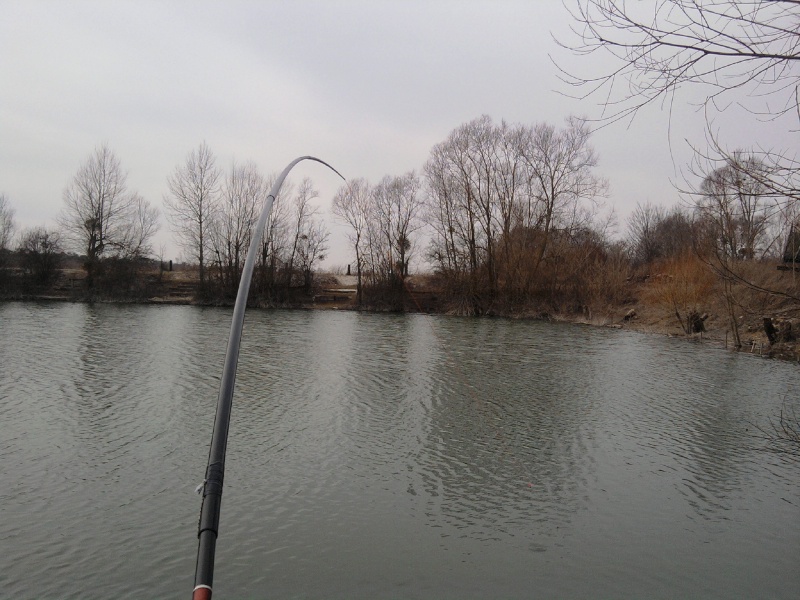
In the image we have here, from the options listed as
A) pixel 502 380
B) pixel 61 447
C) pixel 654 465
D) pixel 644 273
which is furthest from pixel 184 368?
pixel 644 273

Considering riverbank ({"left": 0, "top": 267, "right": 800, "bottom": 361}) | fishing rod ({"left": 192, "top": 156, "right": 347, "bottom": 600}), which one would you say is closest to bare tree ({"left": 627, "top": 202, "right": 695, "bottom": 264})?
riverbank ({"left": 0, "top": 267, "right": 800, "bottom": 361})

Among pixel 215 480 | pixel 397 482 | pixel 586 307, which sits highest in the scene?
pixel 586 307

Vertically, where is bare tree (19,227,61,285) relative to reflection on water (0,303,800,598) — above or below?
above

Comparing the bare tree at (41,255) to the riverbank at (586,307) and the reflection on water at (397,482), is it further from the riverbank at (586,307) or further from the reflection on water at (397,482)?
the reflection on water at (397,482)

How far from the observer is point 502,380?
53.2 ft

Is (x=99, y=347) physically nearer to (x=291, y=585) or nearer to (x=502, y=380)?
(x=502, y=380)

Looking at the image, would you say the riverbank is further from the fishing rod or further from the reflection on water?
the fishing rod

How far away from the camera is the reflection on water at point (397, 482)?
6.04m

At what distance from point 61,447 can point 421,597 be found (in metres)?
6.63

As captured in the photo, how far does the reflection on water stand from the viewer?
6.04 meters

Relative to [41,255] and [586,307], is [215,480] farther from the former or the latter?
[41,255]

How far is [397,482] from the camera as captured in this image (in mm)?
8492

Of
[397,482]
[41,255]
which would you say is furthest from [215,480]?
[41,255]

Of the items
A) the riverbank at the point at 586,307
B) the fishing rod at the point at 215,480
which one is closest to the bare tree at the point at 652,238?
the riverbank at the point at 586,307
